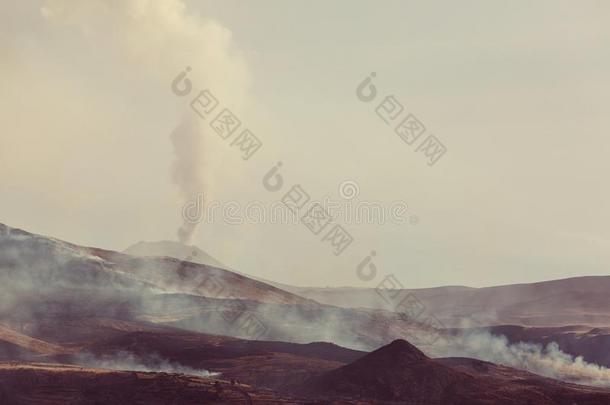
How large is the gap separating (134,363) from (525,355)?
180ft

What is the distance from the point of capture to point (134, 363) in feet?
236

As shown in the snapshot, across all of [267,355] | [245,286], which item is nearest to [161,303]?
[245,286]

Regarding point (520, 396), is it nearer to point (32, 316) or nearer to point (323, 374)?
point (323, 374)

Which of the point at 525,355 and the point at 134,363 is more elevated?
the point at 525,355

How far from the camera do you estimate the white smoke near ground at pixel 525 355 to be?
9269 cm

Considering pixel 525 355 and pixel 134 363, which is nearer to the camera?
pixel 134 363

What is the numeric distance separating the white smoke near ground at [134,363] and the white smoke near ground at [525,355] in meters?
44.0

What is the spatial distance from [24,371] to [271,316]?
180 feet

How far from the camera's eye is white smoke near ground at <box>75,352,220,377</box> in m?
69.6

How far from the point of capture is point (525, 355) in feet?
345

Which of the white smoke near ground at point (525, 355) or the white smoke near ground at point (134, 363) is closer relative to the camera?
the white smoke near ground at point (134, 363)

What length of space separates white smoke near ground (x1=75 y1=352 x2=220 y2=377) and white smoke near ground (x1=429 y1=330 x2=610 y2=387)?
43992 millimetres

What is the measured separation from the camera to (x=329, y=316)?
116562 millimetres

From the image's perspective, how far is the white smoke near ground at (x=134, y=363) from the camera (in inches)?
2741
